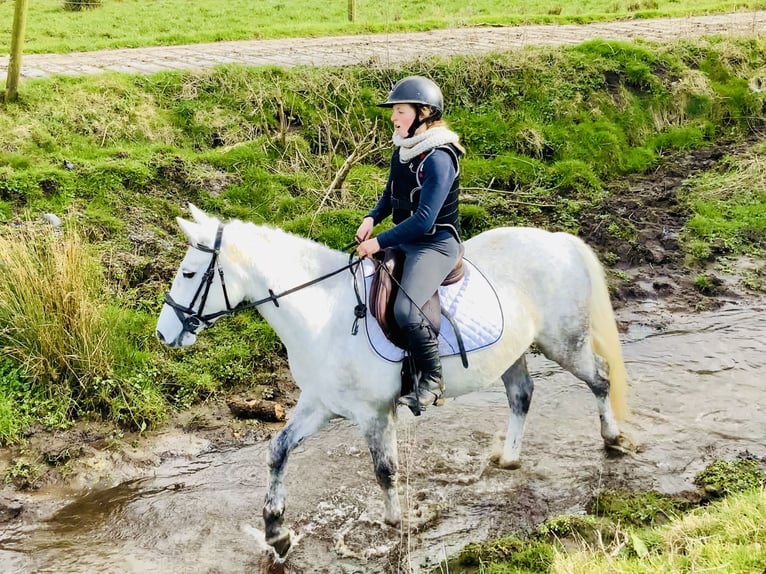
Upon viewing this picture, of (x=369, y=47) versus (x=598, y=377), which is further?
(x=369, y=47)

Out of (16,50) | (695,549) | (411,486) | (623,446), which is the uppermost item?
(16,50)

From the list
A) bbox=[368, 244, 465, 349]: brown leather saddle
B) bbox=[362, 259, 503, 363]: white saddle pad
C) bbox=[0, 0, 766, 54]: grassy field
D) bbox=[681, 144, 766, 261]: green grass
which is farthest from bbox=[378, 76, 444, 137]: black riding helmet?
bbox=[0, 0, 766, 54]: grassy field

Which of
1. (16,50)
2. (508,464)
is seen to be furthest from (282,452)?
(16,50)

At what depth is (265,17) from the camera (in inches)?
781

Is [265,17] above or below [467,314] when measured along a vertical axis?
above

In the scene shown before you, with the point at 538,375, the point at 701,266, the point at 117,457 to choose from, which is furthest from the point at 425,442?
the point at 701,266

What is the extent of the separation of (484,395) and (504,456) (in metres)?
1.35

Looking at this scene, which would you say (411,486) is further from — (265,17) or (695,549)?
(265,17)

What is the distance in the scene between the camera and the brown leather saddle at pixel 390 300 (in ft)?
16.0

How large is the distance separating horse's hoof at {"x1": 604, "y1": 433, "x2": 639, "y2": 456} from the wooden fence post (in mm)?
9532

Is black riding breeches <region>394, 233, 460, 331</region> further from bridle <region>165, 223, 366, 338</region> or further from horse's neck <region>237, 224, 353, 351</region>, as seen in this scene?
bridle <region>165, 223, 366, 338</region>

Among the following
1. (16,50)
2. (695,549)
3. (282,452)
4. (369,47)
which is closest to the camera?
(695,549)

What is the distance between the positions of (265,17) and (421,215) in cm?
1720

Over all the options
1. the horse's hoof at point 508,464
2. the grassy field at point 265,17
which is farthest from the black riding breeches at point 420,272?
the grassy field at point 265,17
